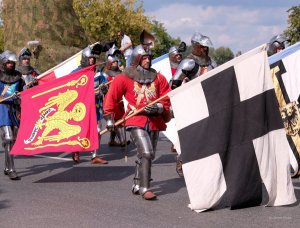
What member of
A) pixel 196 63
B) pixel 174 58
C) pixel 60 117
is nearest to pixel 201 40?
pixel 196 63

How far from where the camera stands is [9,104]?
878 cm

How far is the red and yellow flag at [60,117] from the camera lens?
8.11 m

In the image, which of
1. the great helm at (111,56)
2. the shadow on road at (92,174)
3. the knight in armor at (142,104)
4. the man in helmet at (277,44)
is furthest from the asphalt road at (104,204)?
the man in helmet at (277,44)

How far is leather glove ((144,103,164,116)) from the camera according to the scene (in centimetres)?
707

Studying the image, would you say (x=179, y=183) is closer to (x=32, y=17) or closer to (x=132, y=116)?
(x=132, y=116)

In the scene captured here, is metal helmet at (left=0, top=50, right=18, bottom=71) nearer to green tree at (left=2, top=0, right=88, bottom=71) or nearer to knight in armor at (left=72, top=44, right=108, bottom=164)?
knight in armor at (left=72, top=44, right=108, bottom=164)

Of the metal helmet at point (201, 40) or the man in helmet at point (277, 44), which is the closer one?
the metal helmet at point (201, 40)

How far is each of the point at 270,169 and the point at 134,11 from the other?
162 ft

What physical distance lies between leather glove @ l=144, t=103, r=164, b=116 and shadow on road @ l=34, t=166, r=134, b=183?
174 cm

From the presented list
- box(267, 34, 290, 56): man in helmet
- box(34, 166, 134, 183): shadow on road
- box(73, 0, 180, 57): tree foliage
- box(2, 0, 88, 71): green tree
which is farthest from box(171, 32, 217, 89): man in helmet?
box(73, 0, 180, 57): tree foliage

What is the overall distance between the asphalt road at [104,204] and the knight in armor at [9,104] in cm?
40

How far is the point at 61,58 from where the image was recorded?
26.8 metres

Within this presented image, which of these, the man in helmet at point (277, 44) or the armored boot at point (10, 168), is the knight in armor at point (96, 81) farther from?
the man in helmet at point (277, 44)

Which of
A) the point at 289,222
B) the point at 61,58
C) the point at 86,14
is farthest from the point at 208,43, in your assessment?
the point at 86,14
